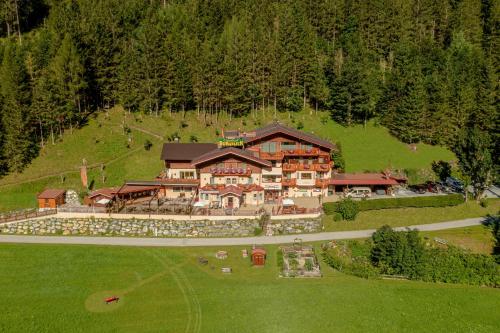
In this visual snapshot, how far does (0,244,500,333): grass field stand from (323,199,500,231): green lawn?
12.0 meters

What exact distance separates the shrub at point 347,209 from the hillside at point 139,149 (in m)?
16.5

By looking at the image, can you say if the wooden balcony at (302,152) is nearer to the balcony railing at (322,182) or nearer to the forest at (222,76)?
the balcony railing at (322,182)

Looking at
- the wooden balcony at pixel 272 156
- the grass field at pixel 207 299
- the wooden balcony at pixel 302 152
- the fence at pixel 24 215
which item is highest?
the wooden balcony at pixel 302 152

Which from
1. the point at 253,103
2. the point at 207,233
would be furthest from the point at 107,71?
the point at 207,233

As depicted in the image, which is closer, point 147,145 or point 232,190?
point 232,190

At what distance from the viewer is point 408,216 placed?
64812 mm

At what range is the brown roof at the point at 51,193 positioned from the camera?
6662 cm

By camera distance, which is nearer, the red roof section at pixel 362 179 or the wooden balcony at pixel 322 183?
Answer: the red roof section at pixel 362 179

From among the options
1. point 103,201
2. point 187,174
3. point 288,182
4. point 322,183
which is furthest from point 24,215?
point 322,183

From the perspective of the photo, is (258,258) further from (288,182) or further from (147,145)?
(147,145)

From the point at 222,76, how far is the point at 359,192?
33998mm

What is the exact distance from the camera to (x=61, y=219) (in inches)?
2520

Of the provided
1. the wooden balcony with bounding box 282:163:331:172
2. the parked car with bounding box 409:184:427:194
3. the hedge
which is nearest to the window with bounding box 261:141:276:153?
the wooden balcony with bounding box 282:163:331:172

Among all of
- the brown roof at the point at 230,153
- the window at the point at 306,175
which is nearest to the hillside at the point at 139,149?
the window at the point at 306,175
